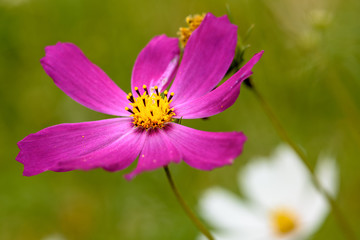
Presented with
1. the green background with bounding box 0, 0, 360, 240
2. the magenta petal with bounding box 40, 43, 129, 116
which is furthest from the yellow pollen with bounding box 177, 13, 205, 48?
the green background with bounding box 0, 0, 360, 240

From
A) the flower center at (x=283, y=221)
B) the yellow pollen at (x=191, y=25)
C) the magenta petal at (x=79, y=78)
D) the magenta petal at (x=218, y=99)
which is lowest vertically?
the flower center at (x=283, y=221)

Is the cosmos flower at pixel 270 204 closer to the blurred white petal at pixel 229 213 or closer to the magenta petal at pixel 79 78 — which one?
the blurred white petal at pixel 229 213

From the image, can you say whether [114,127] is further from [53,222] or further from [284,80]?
[53,222]

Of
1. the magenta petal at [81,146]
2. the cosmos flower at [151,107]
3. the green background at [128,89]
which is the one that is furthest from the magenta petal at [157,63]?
the green background at [128,89]

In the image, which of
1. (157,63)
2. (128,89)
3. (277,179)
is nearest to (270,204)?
(277,179)

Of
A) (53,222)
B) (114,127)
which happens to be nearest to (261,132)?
(53,222)

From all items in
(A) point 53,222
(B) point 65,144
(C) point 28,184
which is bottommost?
(B) point 65,144
